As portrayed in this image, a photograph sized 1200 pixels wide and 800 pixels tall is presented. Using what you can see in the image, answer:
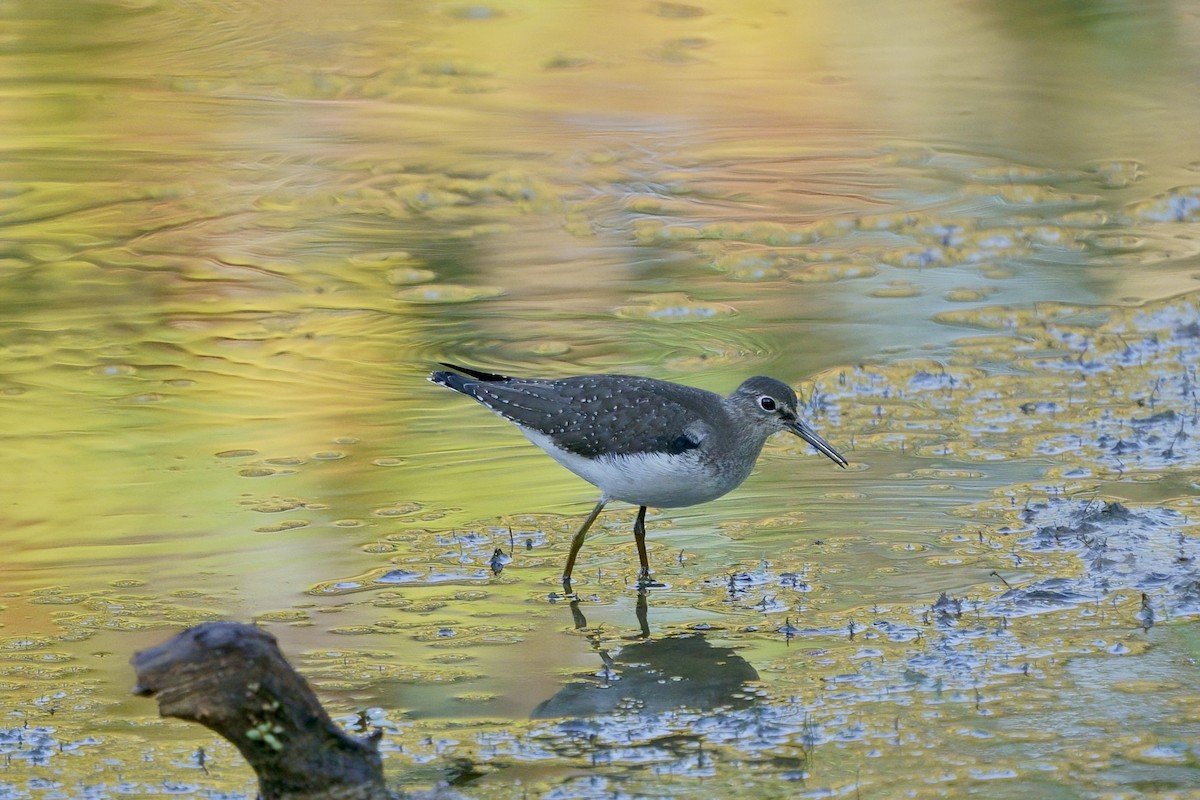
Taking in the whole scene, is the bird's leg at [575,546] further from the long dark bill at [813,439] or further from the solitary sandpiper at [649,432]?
the long dark bill at [813,439]

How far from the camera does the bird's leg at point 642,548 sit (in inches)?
273

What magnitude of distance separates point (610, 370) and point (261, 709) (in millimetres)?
5091

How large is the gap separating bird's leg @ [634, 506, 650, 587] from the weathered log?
7.80 ft

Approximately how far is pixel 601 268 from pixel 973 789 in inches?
258

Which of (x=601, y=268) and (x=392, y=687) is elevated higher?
(x=601, y=268)

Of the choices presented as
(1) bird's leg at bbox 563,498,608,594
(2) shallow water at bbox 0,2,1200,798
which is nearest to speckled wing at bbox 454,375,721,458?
(1) bird's leg at bbox 563,498,608,594

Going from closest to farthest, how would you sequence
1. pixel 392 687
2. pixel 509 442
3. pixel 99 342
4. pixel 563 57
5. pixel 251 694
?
1. pixel 251 694
2. pixel 392 687
3. pixel 509 442
4. pixel 99 342
5. pixel 563 57

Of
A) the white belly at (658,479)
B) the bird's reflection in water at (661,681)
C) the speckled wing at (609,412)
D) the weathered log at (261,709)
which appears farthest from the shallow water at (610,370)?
the weathered log at (261,709)

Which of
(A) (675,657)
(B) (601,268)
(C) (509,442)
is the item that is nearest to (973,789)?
(A) (675,657)

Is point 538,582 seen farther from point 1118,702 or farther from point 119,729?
point 1118,702

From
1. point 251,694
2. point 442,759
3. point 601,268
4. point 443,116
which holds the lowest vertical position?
point 442,759

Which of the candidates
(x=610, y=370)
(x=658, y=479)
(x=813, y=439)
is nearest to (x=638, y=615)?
(x=658, y=479)

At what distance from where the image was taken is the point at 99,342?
9.93m

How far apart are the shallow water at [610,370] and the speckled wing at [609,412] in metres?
0.52
